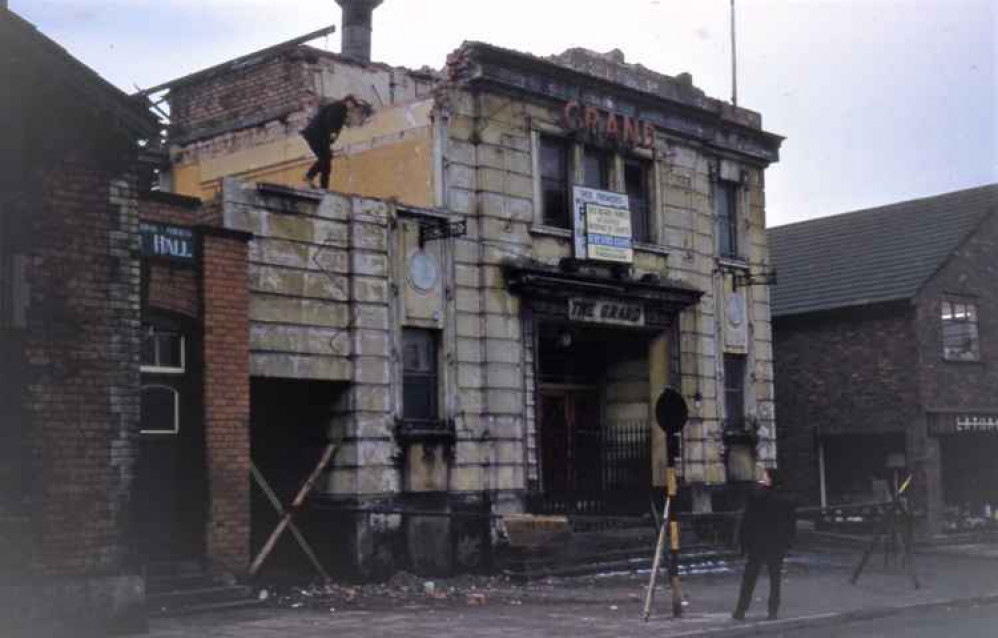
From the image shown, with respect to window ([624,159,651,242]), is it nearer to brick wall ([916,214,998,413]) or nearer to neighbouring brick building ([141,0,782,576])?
neighbouring brick building ([141,0,782,576])

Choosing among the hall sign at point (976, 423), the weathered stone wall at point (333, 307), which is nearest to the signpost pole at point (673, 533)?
the weathered stone wall at point (333, 307)

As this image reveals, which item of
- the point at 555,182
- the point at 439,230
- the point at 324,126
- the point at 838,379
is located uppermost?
the point at 324,126

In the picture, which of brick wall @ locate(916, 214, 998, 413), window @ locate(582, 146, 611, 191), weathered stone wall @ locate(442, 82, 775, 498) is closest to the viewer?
weathered stone wall @ locate(442, 82, 775, 498)

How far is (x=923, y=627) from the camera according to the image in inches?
604

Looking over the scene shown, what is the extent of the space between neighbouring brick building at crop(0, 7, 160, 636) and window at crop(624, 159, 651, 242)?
37.9 feet

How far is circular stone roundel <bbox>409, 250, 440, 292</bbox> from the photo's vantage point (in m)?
20.3

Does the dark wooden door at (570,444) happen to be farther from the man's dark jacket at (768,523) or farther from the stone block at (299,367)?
the man's dark jacket at (768,523)

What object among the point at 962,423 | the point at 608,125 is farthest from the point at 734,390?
the point at 962,423

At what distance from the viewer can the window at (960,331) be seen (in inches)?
1179

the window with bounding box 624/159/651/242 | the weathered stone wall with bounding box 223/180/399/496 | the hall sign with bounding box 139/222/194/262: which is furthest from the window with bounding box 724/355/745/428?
the hall sign with bounding box 139/222/194/262

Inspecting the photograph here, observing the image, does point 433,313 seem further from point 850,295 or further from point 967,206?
point 967,206

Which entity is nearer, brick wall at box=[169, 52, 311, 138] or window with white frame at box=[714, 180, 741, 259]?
brick wall at box=[169, 52, 311, 138]

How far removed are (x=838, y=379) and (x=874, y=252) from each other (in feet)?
11.4

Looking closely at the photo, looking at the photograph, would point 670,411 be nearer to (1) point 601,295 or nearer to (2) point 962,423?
(1) point 601,295
